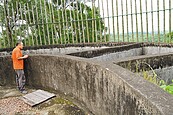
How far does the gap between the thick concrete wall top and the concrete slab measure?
20 centimetres

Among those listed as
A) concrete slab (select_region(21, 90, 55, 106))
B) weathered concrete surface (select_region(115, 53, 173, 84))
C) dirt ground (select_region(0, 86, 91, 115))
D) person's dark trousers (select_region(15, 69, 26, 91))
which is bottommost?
dirt ground (select_region(0, 86, 91, 115))

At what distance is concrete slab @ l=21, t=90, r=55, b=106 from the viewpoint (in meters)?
4.54

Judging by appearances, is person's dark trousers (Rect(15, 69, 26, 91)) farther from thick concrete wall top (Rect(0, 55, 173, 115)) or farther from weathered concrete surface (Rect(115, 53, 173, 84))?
weathered concrete surface (Rect(115, 53, 173, 84))

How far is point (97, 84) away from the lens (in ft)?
10.5

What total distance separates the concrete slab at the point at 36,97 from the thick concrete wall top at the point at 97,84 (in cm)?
20

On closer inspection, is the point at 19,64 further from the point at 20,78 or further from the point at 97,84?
the point at 97,84

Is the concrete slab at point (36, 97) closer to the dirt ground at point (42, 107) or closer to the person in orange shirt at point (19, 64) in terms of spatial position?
the dirt ground at point (42, 107)

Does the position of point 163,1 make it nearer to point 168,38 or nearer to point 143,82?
point 168,38

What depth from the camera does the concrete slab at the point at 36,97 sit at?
454 cm

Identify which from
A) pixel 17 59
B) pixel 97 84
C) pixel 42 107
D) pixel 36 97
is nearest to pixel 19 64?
pixel 17 59

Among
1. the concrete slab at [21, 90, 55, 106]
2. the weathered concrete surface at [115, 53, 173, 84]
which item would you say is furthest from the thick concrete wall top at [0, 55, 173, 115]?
the weathered concrete surface at [115, 53, 173, 84]

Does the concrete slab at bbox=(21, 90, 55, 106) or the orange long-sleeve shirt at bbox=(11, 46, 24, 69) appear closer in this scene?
the concrete slab at bbox=(21, 90, 55, 106)

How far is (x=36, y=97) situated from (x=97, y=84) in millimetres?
2114

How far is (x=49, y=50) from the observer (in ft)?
25.5
